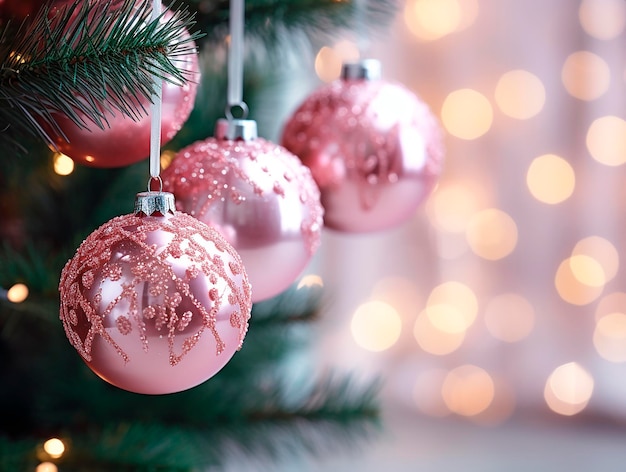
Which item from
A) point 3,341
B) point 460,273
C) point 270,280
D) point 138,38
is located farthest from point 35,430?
point 460,273

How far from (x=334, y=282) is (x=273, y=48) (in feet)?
3.31

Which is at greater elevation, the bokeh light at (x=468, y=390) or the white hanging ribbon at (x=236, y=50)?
the bokeh light at (x=468, y=390)

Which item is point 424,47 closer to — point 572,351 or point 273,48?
point 572,351

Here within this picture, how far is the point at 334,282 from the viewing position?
1717 mm

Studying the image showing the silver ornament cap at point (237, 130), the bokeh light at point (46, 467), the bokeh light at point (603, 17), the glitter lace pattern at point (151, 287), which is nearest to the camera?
the glitter lace pattern at point (151, 287)

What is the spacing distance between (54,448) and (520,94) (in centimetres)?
132

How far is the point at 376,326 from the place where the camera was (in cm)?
176

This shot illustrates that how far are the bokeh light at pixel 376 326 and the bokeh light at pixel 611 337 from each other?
1.42 feet

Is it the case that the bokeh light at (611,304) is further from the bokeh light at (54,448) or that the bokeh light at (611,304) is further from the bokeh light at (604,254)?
the bokeh light at (54,448)

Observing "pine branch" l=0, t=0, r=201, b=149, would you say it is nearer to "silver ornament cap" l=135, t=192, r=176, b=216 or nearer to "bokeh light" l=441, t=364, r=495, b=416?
"silver ornament cap" l=135, t=192, r=176, b=216

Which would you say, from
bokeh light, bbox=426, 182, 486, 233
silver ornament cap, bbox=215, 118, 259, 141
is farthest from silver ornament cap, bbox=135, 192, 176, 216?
bokeh light, bbox=426, 182, 486, 233

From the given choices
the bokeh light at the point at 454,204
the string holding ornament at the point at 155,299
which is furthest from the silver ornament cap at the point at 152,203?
the bokeh light at the point at 454,204

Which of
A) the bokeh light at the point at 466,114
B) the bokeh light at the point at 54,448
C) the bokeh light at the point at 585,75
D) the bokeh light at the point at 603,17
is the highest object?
the bokeh light at the point at 603,17

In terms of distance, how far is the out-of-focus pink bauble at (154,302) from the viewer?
1.31 ft
